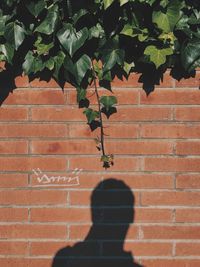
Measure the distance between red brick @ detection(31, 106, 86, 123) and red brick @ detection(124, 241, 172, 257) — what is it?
0.74 m

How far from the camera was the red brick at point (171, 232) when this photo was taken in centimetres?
252

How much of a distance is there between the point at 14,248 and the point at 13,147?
1.85 feet

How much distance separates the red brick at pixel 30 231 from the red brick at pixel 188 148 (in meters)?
0.78

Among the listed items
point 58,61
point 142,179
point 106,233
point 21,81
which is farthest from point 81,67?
point 106,233

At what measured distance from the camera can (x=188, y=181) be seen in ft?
8.20

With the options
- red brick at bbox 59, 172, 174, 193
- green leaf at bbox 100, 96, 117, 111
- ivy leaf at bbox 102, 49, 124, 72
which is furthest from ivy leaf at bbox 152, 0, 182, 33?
red brick at bbox 59, 172, 174, 193

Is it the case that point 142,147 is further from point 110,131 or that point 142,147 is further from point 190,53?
point 190,53

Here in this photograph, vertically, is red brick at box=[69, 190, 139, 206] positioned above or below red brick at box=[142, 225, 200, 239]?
above

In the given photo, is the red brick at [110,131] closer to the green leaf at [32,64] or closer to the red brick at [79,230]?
the green leaf at [32,64]

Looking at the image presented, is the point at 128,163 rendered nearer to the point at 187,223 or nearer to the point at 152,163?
the point at 152,163

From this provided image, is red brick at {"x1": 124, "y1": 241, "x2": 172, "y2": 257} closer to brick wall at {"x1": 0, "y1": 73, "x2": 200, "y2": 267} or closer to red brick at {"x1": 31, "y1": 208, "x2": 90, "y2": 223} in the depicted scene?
brick wall at {"x1": 0, "y1": 73, "x2": 200, "y2": 267}

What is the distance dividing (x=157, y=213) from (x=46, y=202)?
0.61m

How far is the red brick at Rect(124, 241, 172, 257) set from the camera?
2529mm

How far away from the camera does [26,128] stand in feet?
8.21
